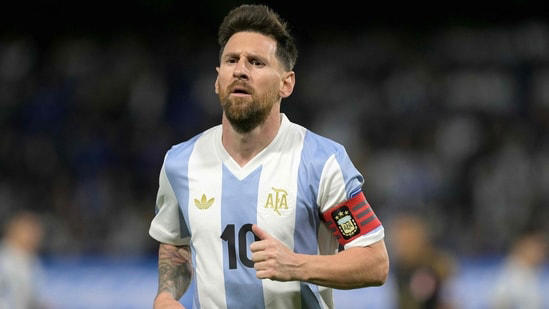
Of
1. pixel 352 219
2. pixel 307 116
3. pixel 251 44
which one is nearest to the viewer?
pixel 352 219

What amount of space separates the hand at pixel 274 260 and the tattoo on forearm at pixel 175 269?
0.70m

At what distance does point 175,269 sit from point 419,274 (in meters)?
4.06

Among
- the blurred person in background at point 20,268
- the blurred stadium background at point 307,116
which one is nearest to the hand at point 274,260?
the blurred person in background at point 20,268

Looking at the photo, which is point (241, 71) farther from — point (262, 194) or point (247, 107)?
point (262, 194)

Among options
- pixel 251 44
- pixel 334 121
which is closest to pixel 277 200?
pixel 251 44

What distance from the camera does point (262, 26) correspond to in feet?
12.0

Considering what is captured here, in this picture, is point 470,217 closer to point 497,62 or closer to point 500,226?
point 500,226

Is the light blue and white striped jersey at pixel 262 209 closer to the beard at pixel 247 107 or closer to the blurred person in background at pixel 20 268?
the beard at pixel 247 107

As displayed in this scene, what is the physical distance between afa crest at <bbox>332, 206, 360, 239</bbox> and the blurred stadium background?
6.37 metres

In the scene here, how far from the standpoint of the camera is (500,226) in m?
10.7

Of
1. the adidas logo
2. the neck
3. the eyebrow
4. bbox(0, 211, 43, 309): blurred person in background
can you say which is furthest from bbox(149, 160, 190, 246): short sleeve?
bbox(0, 211, 43, 309): blurred person in background

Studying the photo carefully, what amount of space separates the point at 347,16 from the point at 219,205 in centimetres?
1318

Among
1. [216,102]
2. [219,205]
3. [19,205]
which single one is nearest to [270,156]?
[219,205]

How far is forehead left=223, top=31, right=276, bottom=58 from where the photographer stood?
11.8 ft
